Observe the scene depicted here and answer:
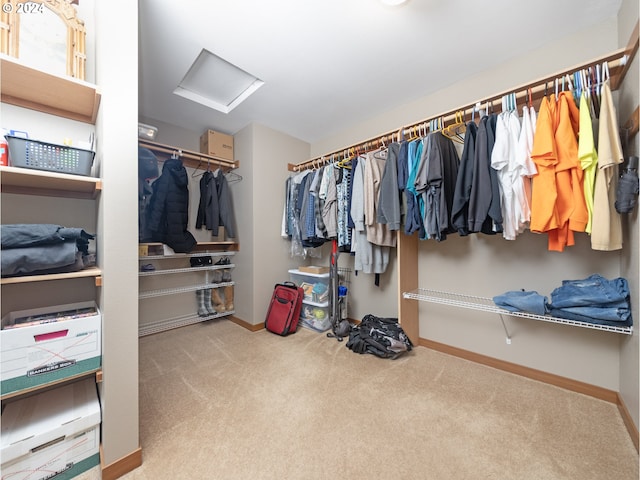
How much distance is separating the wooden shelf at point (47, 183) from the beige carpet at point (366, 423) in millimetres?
1264

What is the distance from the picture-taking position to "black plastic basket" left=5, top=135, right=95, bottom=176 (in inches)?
38.2

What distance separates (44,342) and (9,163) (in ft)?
2.36

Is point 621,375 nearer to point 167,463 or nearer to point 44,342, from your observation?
point 167,463

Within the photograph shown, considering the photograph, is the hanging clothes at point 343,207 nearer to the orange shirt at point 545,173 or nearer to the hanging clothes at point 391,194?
the hanging clothes at point 391,194

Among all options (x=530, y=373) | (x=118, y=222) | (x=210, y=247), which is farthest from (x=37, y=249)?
(x=530, y=373)

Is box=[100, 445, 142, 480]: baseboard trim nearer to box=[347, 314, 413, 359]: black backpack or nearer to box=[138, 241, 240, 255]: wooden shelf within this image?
box=[347, 314, 413, 359]: black backpack

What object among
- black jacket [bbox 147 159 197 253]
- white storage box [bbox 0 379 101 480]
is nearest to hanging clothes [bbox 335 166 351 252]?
black jacket [bbox 147 159 197 253]

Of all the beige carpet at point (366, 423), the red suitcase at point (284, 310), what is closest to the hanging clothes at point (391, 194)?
the beige carpet at point (366, 423)

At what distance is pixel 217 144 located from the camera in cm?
292

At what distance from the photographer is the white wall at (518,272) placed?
1.54 meters

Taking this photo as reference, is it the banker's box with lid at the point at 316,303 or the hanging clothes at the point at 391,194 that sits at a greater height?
the hanging clothes at the point at 391,194

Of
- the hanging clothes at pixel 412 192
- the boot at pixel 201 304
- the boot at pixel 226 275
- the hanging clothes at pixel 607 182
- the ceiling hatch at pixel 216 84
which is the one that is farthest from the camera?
the boot at pixel 226 275

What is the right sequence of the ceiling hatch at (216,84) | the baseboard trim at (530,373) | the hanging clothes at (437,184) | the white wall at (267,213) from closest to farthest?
the baseboard trim at (530,373)
the hanging clothes at (437,184)
the ceiling hatch at (216,84)
the white wall at (267,213)

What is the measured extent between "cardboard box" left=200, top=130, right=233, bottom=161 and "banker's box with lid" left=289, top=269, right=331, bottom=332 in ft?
5.44
